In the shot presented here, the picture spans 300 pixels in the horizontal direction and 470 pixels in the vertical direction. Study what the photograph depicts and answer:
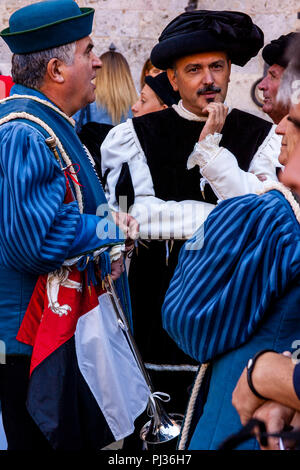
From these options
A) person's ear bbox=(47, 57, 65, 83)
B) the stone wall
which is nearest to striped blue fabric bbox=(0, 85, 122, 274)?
person's ear bbox=(47, 57, 65, 83)

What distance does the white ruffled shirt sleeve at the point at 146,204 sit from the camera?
9.39 ft

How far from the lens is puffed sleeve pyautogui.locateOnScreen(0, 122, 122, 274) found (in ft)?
6.77

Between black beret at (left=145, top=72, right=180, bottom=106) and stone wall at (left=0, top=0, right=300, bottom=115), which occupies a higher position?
stone wall at (left=0, top=0, right=300, bottom=115)

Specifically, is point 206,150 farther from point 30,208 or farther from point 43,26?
point 30,208

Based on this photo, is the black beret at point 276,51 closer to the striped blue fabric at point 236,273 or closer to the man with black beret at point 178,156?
the man with black beret at point 178,156

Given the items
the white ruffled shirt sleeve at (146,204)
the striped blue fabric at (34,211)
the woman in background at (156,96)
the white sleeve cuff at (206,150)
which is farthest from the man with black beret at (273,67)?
the striped blue fabric at (34,211)

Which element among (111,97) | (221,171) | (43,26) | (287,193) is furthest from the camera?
(111,97)

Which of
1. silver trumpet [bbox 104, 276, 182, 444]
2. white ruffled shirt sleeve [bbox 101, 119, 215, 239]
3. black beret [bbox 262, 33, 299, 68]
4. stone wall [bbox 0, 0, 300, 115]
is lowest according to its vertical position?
silver trumpet [bbox 104, 276, 182, 444]

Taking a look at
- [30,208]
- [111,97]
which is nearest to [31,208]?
[30,208]

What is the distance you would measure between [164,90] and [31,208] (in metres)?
2.34

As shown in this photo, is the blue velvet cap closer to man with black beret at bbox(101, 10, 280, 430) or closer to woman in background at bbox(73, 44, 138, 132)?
man with black beret at bbox(101, 10, 280, 430)

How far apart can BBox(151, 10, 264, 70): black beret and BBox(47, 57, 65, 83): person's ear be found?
26.9 inches

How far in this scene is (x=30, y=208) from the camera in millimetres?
2061

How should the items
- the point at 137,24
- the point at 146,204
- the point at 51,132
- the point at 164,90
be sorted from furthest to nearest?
the point at 137,24 → the point at 164,90 → the point at 146,204 → the point at 51,132
